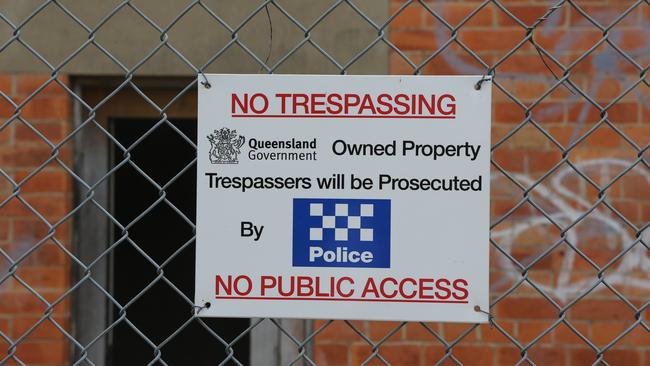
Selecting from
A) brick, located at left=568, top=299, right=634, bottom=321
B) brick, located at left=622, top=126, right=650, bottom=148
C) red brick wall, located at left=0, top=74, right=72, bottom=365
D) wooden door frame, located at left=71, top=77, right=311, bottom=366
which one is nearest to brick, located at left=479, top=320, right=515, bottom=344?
brick, located at left=568, top=299, right=634, bottom=321

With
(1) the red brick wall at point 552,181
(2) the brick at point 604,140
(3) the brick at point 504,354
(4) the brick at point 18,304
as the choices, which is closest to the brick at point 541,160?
(1) the red brick wall at point 552,181

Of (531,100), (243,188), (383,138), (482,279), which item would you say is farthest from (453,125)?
(531,100)

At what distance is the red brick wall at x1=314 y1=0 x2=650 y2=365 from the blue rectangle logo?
5.53 ft

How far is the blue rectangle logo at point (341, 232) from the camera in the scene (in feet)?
5.33

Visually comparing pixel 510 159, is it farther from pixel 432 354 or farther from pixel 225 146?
pixel 225 146

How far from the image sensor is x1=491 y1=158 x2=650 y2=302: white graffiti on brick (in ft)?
10.7

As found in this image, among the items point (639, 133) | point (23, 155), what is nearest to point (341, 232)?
point (639, 133)

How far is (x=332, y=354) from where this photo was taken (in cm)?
333

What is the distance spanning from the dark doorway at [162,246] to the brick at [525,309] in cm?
108

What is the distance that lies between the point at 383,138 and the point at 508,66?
1818 mm

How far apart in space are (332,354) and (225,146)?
187 centimetres

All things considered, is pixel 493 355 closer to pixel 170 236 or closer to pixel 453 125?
pixel 170 236

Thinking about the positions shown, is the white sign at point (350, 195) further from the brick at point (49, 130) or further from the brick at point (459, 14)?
the brick at point (49, 130)

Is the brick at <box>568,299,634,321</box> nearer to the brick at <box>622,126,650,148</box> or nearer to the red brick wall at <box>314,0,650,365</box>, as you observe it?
the red brick wall at <box>314,0,650,365</box>
